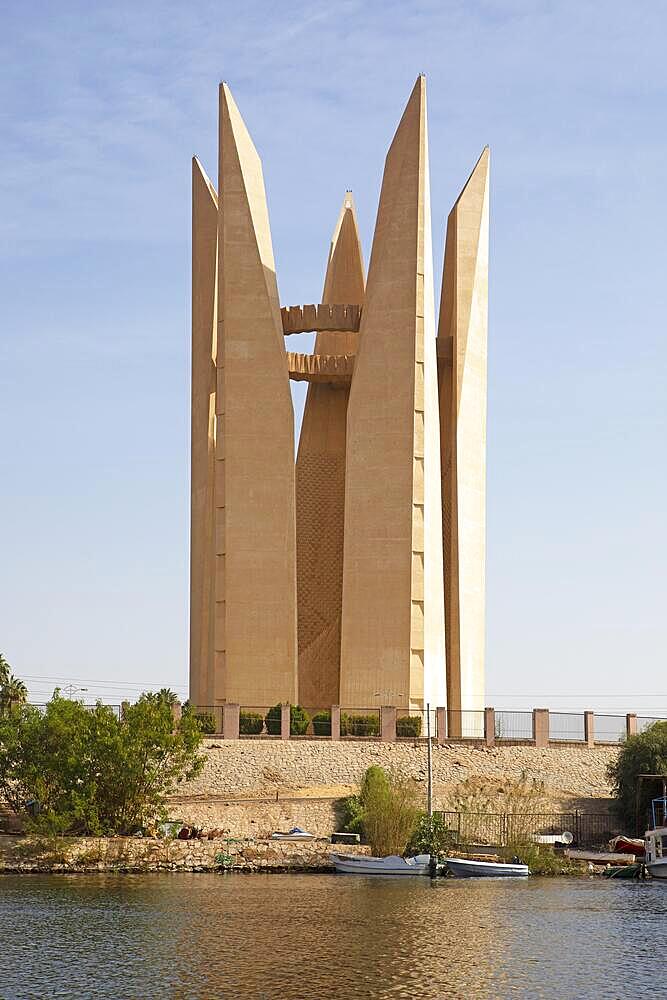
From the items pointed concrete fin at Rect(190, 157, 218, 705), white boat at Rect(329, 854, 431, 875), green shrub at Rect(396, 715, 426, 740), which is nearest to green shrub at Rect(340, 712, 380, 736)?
green shrub at Rect(396, 715, 426, 740)

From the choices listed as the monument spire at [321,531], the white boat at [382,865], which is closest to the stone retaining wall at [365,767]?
the white boat at [382,865]

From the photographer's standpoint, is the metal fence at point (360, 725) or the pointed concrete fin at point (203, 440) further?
the pointed concrete fin at point (203, 440)

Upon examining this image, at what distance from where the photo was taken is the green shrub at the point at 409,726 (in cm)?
3956

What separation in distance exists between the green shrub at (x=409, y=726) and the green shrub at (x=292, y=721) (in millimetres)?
2391

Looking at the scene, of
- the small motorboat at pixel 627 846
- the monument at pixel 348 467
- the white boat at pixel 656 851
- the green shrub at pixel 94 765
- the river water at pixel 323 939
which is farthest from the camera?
the monument at pixel 348 467

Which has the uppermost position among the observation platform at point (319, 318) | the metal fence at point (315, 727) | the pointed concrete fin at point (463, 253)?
the pointed concrete fin at point (463, 253)

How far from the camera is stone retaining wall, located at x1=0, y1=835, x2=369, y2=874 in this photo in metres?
31.4

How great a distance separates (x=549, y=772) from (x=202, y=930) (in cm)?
1586

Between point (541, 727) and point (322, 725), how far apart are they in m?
5.67

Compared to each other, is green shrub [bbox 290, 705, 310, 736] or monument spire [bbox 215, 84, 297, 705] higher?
monument spire [bbox 215, 84, 297, 705]

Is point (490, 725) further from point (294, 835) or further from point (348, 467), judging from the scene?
point (348, 467)

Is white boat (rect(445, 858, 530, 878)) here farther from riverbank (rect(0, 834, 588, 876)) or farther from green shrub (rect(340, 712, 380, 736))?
green shrub (rect(340, 712, 380, 736))

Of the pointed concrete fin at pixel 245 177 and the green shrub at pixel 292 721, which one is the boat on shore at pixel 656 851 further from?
the pointed concrete fin at pixel 245 177

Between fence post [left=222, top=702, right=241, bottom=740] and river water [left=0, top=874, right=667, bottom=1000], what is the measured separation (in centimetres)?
725
